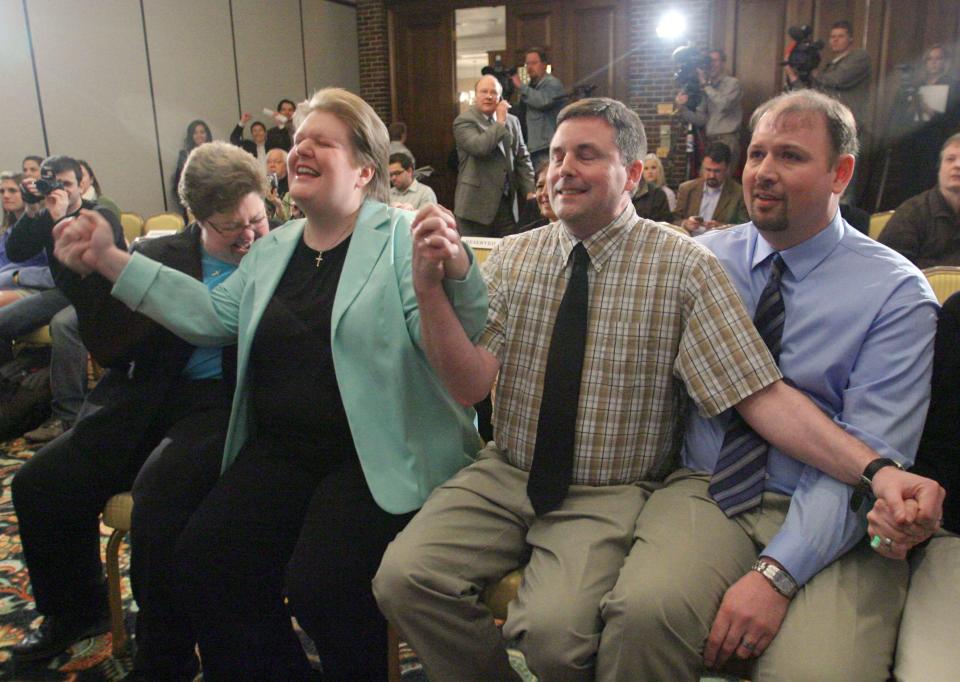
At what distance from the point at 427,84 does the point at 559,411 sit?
28.7 ft

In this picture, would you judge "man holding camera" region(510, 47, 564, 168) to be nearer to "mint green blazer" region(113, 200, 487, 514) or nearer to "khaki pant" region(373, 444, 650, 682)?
"mint green blazer" region(113, 200, 487, 514)

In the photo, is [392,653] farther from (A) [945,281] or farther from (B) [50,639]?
(A) [945,281]

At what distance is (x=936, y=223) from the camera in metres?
3.04

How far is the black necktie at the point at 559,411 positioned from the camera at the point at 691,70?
241 inches

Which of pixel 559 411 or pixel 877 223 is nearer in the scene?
pixel 559 411

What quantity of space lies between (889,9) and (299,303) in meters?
7.80

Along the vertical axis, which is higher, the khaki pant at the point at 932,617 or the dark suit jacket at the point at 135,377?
the dark suit jacket at the point at 135,377

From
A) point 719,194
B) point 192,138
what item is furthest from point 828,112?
point 192,138

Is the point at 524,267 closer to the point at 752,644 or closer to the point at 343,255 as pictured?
the point at 343,255

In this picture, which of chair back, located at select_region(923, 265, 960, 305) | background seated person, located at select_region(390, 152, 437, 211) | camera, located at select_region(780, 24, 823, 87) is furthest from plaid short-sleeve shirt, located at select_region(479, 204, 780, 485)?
camera, located at select_region(780, 24, 823, 87)

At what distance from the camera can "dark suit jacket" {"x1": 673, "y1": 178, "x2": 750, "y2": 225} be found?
4.50 m

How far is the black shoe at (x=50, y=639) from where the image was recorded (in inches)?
72.0

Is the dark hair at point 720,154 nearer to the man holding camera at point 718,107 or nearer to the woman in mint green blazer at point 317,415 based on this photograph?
the man holding camera at point 718,107

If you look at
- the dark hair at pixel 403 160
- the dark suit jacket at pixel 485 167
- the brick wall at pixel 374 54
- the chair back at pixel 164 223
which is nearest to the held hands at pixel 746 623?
the dark suit jacket at pixel 485 167
